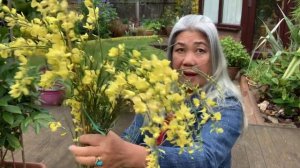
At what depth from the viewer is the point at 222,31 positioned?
666 cm

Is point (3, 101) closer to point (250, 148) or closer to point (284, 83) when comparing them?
point (250, 148)

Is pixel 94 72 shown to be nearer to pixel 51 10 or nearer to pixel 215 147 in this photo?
pixel 51 10

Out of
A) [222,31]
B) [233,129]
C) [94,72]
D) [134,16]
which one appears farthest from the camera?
[134,16]

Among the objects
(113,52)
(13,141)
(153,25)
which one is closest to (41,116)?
(13,141)

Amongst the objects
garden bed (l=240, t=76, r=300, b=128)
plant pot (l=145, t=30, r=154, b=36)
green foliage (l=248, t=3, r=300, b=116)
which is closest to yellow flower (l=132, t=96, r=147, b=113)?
garden bed (l=240, t=76, r=300, b=128)

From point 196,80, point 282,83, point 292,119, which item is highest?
point 196,80

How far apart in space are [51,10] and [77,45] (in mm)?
89

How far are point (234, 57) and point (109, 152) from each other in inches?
185

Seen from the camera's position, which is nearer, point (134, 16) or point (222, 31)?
point (222, 31)

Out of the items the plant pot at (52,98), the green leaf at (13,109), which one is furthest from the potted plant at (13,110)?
the plant pot at (52,98)

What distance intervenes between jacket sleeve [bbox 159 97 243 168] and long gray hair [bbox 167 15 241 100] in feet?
0.19

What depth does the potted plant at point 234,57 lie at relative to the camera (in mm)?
5348

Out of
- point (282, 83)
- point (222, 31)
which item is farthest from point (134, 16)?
point (282, 83)

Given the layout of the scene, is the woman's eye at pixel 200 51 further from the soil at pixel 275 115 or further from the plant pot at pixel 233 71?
the plant pot at pixel 233 71
